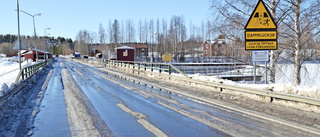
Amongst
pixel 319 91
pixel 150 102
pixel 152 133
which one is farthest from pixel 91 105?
pixel 319 91

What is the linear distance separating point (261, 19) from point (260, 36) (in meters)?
0.66

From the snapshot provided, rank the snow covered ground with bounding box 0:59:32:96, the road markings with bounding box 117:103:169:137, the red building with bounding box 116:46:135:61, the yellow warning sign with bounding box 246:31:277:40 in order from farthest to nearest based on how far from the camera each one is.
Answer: the red building with bounding box 116:46:135:61 < the snow covered ground with bounding box 0:59:32:96 < the yellow warning sign with bounding box 246:31:277:40 < the road markings with bounding box 117:103:169:137

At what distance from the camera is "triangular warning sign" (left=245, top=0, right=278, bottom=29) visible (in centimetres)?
951

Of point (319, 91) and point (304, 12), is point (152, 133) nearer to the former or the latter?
point (319, 91)

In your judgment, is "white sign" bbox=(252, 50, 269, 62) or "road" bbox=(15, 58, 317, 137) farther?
"white sign" bbox=(252, 50, 269, 62)

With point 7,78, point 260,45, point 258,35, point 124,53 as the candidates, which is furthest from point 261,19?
point 124,53

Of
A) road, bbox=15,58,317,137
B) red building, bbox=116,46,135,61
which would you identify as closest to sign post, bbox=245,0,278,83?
road, bbox=15,58,317,137

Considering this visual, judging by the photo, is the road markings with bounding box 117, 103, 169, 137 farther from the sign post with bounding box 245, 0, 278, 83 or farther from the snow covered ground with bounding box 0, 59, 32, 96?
the sign post with bounding box 245, 0, 278, 83

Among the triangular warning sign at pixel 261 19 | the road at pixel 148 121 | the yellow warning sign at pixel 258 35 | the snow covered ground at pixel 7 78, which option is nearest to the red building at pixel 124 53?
the snow covered ground at pixel 7 78

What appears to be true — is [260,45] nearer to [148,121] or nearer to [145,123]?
[148,121]

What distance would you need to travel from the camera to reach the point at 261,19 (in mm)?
9703

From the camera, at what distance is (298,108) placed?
7516 millimetres

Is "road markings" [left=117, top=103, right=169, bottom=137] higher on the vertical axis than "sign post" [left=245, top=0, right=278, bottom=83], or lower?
lower

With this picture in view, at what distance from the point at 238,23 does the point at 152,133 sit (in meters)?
9.81
